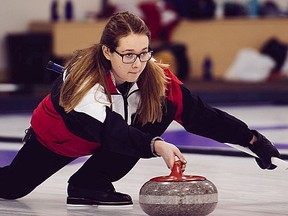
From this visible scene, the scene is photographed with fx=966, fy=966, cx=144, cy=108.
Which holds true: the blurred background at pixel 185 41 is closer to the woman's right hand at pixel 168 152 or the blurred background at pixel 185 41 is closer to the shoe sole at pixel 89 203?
the shoe sole at pixel 89 203

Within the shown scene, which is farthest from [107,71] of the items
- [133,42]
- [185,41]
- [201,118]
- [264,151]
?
[185,41]

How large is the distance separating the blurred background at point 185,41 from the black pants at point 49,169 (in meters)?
5.55

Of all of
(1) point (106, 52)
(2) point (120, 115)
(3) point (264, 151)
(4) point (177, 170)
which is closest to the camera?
(4) point (177, 170)

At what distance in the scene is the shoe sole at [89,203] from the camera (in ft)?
13.7

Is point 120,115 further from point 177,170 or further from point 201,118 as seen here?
point 201,118

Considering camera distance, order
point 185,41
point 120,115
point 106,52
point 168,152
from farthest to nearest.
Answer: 1. point 185,41
2. point 106,52
3. point 120,115
4. point 168,152

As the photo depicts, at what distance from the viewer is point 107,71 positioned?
3980mm

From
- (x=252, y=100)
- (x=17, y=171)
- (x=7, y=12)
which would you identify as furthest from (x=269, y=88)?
(x=17, y=171)

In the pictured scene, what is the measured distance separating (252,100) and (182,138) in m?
3.59

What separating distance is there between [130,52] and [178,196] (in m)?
0.62

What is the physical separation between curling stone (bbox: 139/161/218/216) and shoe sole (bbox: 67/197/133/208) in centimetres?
42

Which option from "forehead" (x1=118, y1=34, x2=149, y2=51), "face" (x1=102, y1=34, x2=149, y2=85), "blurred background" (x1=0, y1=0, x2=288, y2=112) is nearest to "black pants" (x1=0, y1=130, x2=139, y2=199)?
"face" (x1=102, y1=34, x2=149, y2=85)

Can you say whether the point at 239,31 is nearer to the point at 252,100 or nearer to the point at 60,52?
the point at 252,100

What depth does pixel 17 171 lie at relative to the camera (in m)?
4.34
